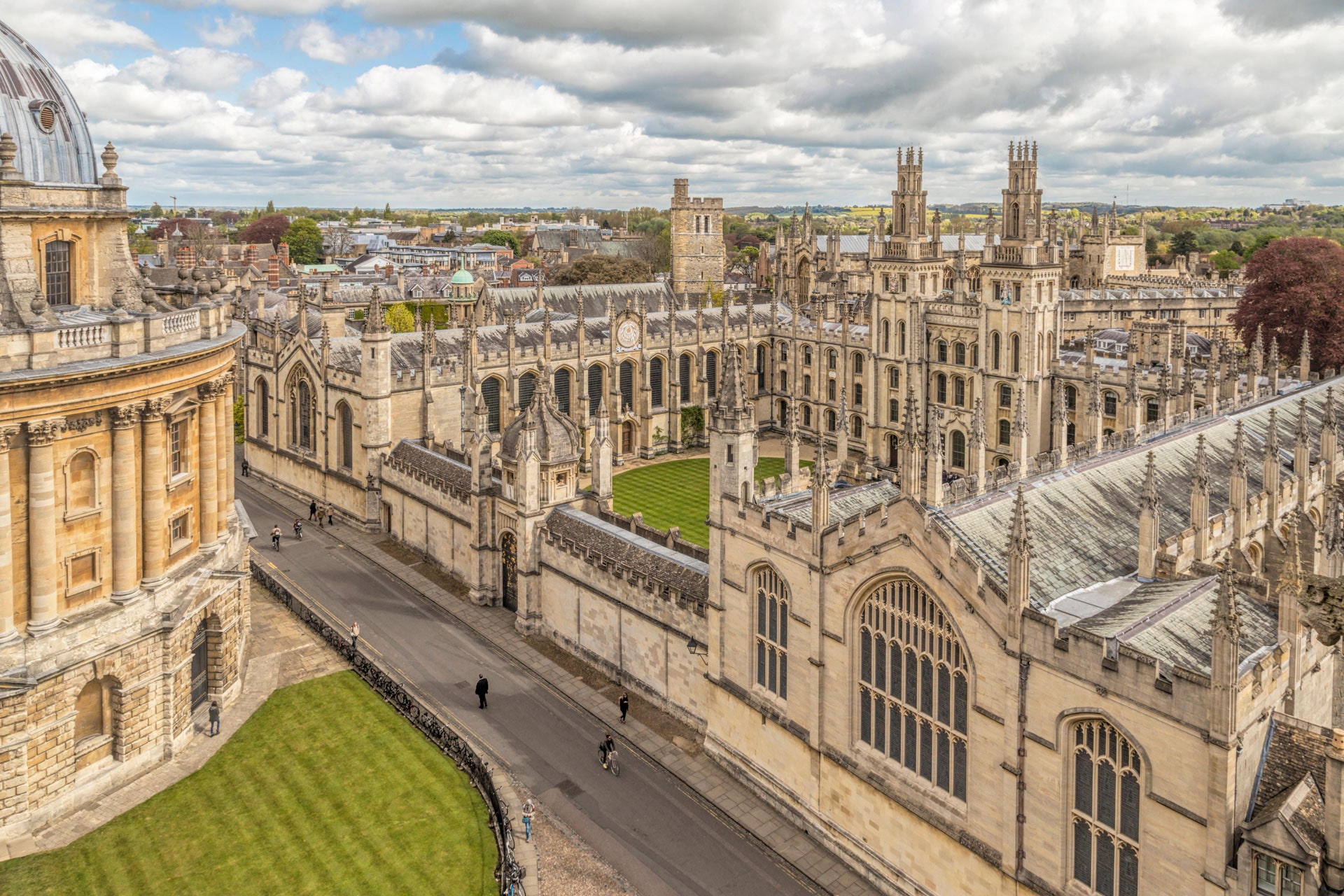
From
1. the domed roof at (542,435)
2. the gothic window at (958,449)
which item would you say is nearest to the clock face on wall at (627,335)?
the gothic window at (958,449)

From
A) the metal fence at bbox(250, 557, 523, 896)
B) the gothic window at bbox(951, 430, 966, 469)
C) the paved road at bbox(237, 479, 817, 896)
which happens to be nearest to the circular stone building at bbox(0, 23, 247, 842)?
the metal fence at bbox(250, 557, 523, 896)

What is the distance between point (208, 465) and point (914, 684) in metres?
20.6

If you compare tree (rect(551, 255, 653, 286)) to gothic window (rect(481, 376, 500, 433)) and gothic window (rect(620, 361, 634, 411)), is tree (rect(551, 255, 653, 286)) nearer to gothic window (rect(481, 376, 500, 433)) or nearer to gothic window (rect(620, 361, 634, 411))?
gothic window (rect(620, 361, 634, 411))

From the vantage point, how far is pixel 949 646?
61.4 feet

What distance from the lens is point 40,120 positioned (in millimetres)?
25984

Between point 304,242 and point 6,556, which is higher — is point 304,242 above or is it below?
above

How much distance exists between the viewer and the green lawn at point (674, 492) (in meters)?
45.4

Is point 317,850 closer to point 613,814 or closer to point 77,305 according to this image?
point 613,814

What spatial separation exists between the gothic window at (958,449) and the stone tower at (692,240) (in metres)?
36.5

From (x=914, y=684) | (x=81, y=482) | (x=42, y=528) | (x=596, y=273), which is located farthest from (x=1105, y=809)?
(x=596, y=273)

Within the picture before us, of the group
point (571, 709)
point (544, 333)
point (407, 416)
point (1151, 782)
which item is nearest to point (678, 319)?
point (544, 333)

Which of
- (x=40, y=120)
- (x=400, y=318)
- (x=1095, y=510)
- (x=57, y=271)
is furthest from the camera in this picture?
(x=400, y=318)

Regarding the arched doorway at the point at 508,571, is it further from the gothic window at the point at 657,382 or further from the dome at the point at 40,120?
the gothic window at the point at 657,382

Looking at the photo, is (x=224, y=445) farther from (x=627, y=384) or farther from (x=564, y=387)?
(x=627, y=384)
